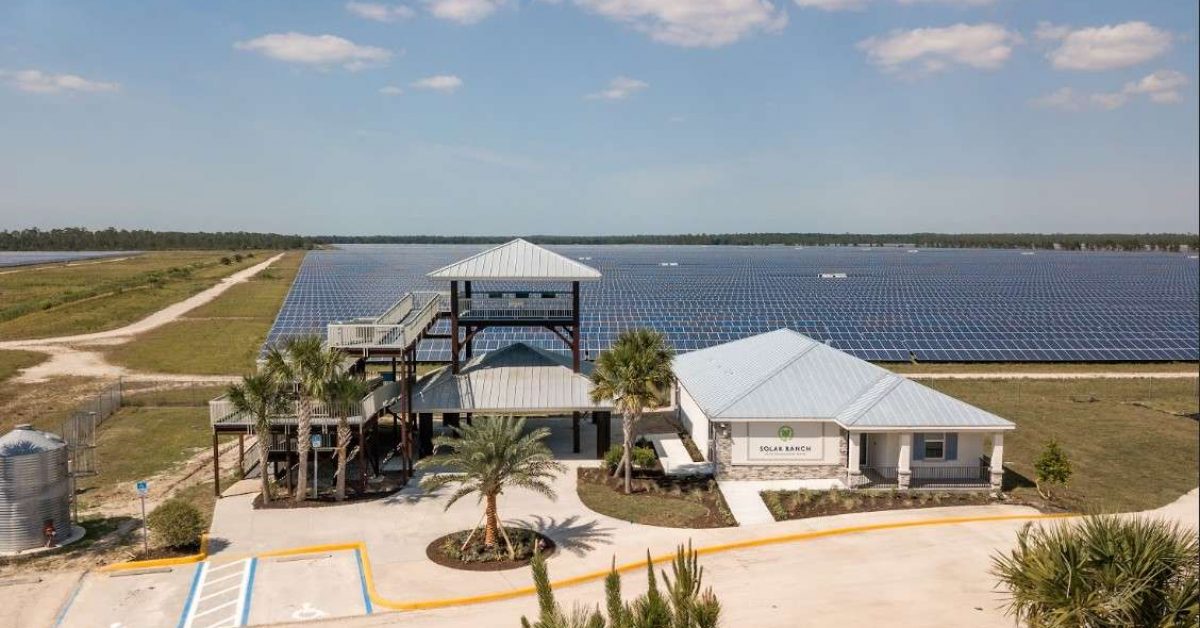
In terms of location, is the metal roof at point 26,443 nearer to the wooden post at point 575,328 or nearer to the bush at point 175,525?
the bush at point 175,525

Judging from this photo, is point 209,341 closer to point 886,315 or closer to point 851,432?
point 851,432

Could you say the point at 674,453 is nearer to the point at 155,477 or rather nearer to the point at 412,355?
the point at 412,355

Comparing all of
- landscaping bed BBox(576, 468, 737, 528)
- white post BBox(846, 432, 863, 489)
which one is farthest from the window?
landscaping bed BBox(576, 468, 737, 528)

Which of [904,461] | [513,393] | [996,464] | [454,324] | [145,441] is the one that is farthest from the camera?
[145,441]

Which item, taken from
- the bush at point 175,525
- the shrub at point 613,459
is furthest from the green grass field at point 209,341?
the shrub at point 613,459

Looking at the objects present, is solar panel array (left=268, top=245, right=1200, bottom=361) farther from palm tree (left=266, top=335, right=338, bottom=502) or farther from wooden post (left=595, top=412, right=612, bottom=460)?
palm tree (left=266, top=335, right=338, bottom=502)

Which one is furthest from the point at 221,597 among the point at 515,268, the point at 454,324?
the point at 515,268

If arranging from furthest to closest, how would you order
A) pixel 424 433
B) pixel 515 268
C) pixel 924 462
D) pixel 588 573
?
1. pixel 515 268
2. pixel 424 433
3. pixel 924 462
4. pixel 588 573
